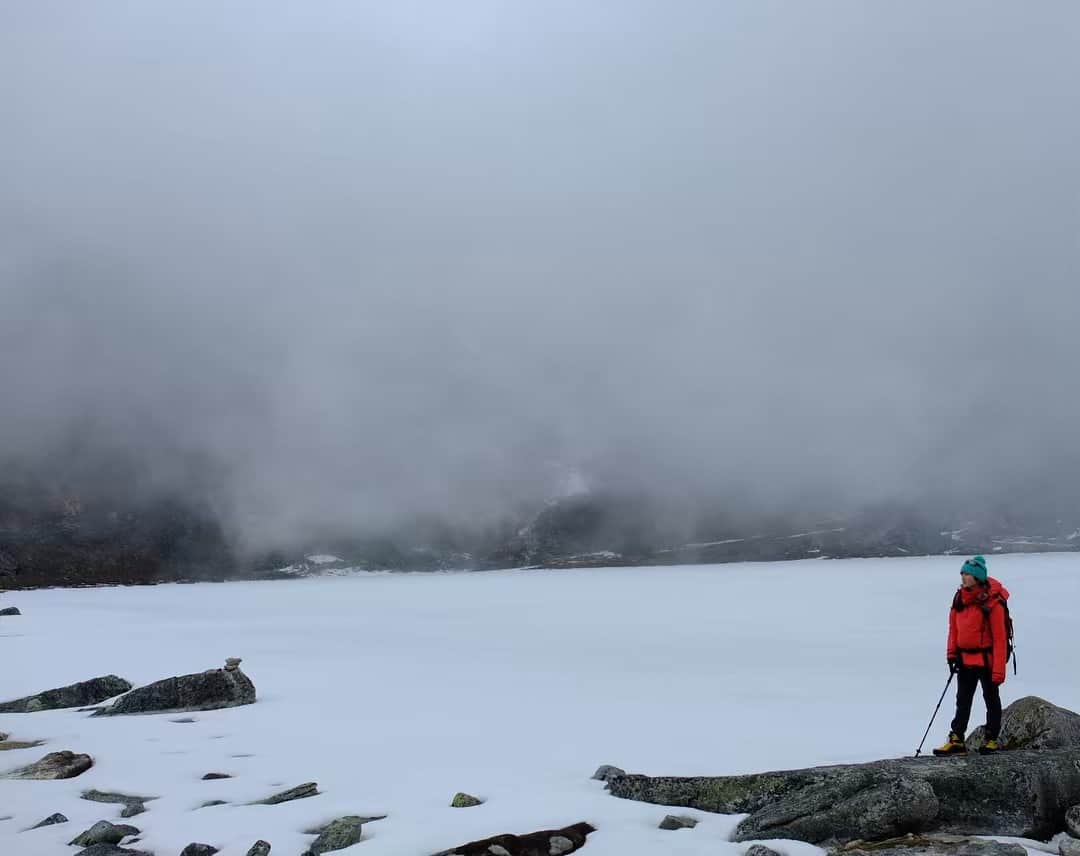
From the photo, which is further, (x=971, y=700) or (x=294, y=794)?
(x=971, y=700)

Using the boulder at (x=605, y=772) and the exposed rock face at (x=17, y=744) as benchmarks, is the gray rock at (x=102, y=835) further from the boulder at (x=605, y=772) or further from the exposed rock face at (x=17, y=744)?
the boulder at (x=605, y=772)

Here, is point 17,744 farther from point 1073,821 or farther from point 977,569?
point 977,569

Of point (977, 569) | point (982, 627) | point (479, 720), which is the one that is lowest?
point (479, 720)

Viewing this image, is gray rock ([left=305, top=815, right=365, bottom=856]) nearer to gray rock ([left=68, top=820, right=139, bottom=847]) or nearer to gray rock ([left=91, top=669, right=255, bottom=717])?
gray rock ([left=68, top=820, right=139, bottom=847])

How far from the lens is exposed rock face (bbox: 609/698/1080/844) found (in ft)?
26.9

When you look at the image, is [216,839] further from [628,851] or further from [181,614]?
[181,614]

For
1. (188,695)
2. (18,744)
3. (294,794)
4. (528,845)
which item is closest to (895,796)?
(528,845)

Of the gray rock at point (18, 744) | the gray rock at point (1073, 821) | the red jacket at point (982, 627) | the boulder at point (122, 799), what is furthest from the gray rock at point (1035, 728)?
the gray rock at point (18, 744)

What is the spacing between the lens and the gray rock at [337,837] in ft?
27.5

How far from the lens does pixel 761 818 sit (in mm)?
8578

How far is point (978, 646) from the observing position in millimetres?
11227

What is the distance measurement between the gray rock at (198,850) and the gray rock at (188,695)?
8833mm

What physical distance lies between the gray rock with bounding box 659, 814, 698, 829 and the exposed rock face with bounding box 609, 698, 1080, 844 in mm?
519

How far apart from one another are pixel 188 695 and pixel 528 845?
11.3 meters
